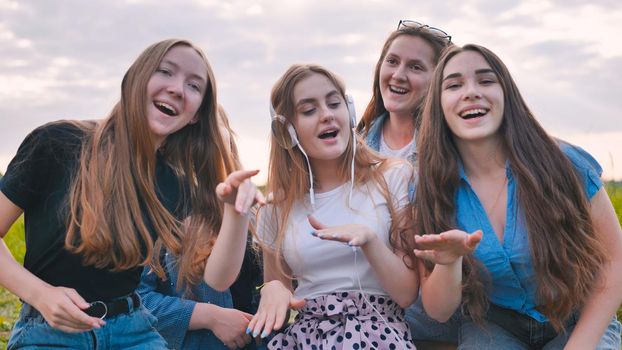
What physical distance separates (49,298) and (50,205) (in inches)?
17.3

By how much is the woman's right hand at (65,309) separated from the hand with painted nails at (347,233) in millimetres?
926

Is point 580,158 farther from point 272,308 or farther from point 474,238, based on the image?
point 272,308

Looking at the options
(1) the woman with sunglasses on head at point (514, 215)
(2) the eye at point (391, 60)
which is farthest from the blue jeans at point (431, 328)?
(2) the eye at point (391, 60)

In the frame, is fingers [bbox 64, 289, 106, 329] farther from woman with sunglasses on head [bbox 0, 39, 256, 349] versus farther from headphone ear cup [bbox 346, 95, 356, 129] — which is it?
headphone ear cup [bbox 346, 95, 356, 129]

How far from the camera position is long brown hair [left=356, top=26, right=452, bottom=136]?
4566mm

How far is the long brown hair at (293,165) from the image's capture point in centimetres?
335

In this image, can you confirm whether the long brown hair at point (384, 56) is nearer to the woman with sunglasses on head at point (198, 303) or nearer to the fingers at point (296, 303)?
the woman with sunglasses on head at point (198, 303)

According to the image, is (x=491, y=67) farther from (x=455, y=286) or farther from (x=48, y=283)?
(x=48, y=283)

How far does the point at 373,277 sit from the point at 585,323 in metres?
0.91

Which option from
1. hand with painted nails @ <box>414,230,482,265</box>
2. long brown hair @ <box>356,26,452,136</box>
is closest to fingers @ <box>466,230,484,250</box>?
hand with painted nails @ <box>414,230,482,265</box>

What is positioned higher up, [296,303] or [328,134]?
[328,134]

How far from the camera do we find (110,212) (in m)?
3.29

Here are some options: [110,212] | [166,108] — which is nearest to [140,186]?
[110,212]

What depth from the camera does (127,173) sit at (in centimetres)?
333
